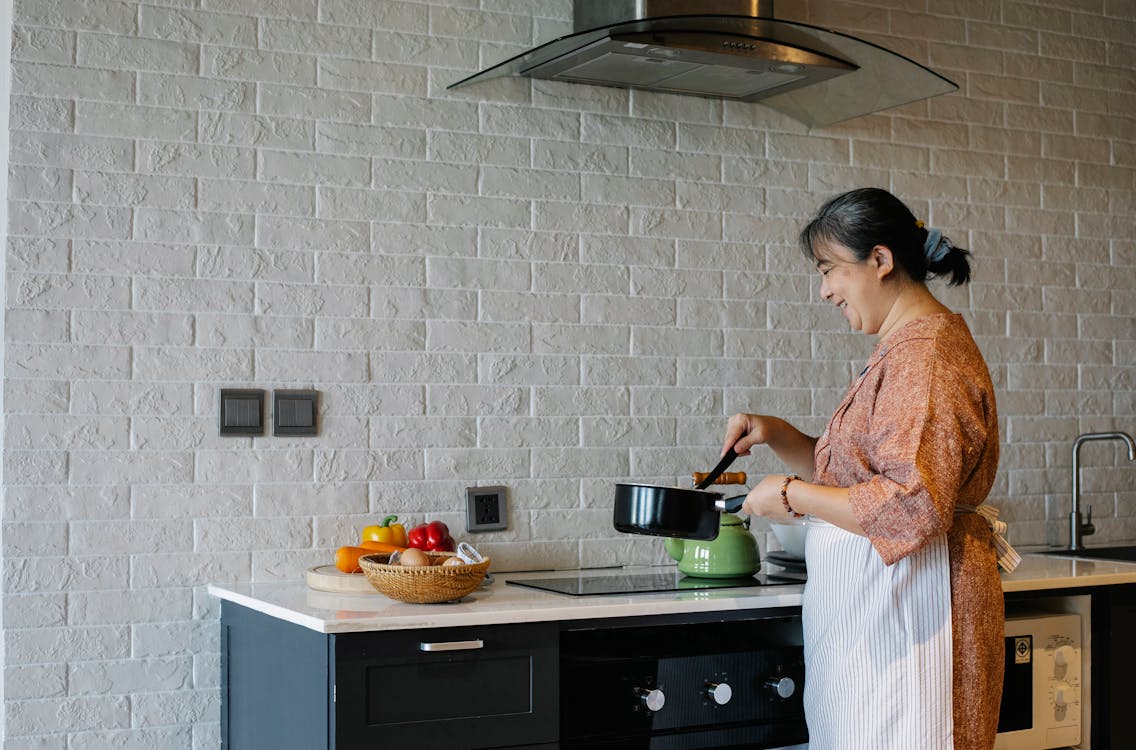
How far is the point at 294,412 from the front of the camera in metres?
2.83

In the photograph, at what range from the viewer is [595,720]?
2.44m

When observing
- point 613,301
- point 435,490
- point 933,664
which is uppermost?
point 613,301

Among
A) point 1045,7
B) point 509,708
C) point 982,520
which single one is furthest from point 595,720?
point 1045,7

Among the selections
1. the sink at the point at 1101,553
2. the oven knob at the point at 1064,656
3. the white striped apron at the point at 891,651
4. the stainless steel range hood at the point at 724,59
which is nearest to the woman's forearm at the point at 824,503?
the white striped apron at the point at 891,651

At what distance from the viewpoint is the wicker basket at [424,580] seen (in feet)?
7.63

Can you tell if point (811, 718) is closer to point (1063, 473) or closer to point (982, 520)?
point (982, 520)

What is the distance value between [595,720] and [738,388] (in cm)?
114

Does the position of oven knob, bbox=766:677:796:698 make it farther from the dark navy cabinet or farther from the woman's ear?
the woman's ear

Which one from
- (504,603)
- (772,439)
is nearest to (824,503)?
(772,439)

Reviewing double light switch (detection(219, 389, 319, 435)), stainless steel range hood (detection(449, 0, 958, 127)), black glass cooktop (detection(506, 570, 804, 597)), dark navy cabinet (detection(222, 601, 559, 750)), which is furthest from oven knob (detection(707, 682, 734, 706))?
stainless steel range hood (detection(449, 0, 958, 127))

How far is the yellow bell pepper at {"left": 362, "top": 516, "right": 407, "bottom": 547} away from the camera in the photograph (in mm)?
2781

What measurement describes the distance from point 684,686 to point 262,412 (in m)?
1.08

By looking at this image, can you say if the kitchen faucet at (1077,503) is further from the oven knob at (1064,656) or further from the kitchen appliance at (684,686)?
the kitchen appliance at (684,686)

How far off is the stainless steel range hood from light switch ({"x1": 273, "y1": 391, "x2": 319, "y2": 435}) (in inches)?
31.7
